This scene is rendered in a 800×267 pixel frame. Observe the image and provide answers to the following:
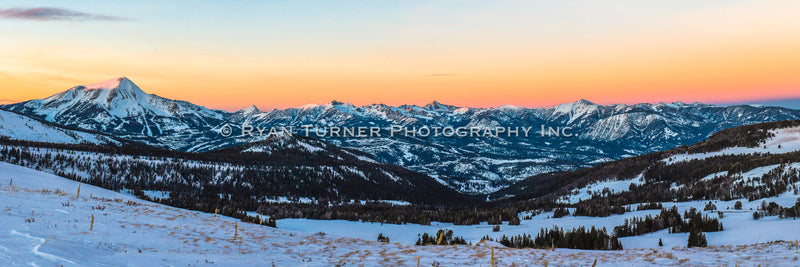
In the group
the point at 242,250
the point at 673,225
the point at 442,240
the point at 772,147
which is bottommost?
the point at 442,240

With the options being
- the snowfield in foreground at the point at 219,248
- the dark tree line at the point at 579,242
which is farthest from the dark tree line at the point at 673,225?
the dark tree line at the point at 579,242

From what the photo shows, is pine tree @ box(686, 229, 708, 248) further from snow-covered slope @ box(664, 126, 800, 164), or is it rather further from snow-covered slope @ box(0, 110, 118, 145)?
snow-covered slope @ box(0, 110, 118, 145)

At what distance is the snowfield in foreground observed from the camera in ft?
41.5

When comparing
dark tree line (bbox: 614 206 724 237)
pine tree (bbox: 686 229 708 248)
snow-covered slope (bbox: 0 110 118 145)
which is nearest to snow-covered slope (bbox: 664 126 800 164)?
dark tree line (bbox: 614 206 724 237)

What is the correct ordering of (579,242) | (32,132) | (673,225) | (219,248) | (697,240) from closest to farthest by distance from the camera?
(219,248) < (697,240) < (579,242) < (673,225) < (32,132)

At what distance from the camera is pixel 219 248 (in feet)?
54.7

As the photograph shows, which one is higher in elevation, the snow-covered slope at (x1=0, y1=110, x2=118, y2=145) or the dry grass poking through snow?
the snow-covered slope at (x1=0, y1=110, x2=118, y2=145)

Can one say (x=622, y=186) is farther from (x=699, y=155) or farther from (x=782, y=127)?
(x=782, y=127)

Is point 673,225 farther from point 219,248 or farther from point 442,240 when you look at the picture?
point 219,248

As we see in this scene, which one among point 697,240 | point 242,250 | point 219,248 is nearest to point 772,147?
point 697,240

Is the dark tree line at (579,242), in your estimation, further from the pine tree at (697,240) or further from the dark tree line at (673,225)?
the pine tree at (697,240)

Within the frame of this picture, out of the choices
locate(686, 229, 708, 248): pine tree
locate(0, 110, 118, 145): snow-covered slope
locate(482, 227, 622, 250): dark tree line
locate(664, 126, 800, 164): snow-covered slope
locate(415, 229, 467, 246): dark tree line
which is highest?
locate(0, 110, 118, 145): snow-covered slope

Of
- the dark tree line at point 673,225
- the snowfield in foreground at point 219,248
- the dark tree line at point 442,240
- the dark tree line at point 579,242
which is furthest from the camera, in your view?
the dark tree line at point 442,240

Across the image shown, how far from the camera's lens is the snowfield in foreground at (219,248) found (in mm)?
12648
